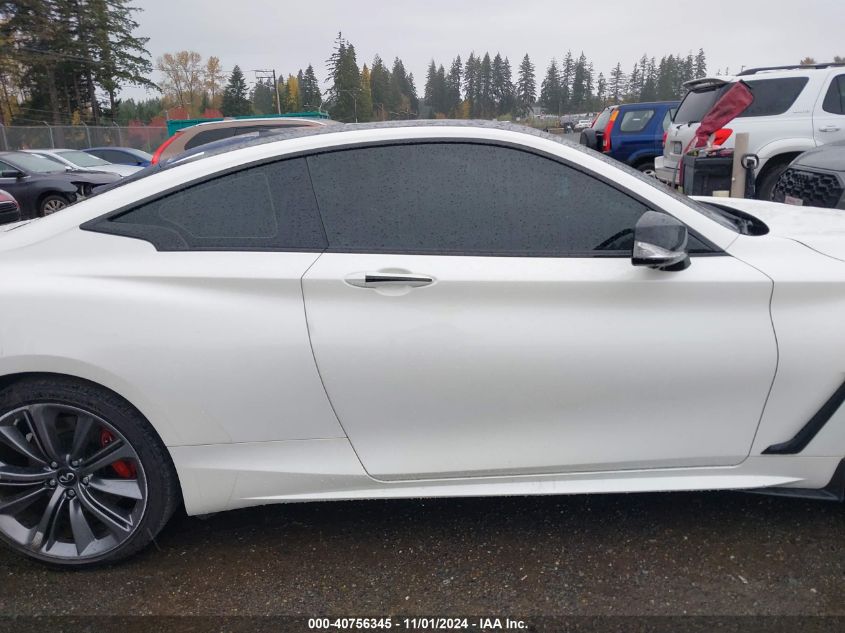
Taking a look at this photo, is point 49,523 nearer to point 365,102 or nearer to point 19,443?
point 19,443

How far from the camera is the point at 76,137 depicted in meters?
29.8

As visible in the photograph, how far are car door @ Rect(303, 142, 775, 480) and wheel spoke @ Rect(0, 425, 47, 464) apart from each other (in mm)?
1114

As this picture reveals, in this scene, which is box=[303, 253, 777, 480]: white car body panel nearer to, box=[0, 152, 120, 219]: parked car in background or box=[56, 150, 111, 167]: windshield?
box=[0, 152, 120, 219]: parked car in background

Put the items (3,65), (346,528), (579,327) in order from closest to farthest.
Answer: (579,327), (346,528), (3,65)

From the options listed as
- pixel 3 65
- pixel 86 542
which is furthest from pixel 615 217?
pixel 3 65

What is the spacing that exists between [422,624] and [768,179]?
7.51 metres

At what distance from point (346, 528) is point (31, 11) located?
1951 inches

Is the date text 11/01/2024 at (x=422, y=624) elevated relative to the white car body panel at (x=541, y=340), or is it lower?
lower

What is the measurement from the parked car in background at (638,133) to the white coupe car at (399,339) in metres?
12.1

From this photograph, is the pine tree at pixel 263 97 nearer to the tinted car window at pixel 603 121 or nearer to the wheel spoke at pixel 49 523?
the tinted car window at pixel 603 121

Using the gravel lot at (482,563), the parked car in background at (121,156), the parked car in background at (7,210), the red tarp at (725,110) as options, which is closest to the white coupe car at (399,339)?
the gravel lot at (482,563)

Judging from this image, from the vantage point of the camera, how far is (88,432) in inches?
93.4

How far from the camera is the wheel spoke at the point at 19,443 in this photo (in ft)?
7.86

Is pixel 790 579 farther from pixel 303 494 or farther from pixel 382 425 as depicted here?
pixel 303 494
